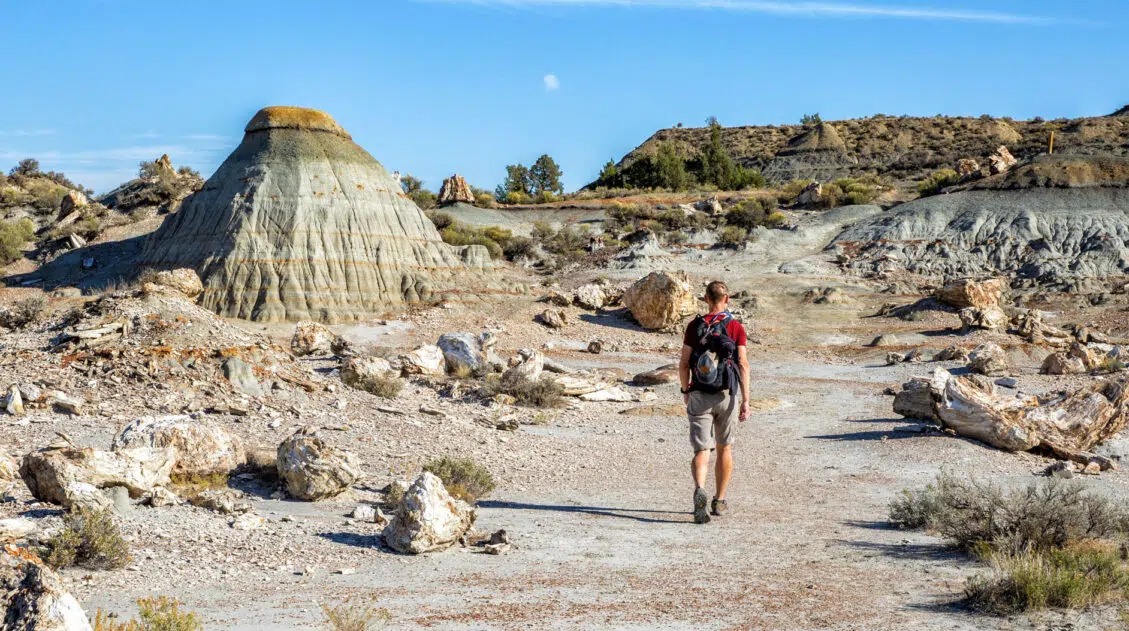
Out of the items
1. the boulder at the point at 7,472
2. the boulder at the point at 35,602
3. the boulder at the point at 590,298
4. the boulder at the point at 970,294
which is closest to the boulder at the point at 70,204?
the boulder at the point at 590,298

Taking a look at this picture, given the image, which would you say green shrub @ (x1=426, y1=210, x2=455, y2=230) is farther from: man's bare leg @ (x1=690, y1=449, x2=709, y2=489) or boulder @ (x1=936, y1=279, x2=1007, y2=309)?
man's bare leg @ (x1=690, y1=449, x2=709, y2=489)

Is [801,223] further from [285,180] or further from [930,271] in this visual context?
[285,180]

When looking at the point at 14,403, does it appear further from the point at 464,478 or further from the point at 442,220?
the point at 442,220

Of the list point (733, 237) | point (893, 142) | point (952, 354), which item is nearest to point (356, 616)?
point (952, 354)

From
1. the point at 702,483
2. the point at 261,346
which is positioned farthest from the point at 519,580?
the point at 261,346

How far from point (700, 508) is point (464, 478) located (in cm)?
238

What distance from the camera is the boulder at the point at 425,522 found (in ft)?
21.9

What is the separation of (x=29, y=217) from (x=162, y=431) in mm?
40956

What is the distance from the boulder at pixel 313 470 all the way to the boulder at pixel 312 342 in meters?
10.1

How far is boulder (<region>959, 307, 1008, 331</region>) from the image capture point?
82.1ft

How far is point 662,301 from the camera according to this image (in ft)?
89.4

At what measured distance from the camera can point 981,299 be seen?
27562mm

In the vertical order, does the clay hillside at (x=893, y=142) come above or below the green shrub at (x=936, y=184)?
above

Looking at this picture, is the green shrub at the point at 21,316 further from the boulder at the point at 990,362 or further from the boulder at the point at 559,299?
the boulder at the point at 990,362
